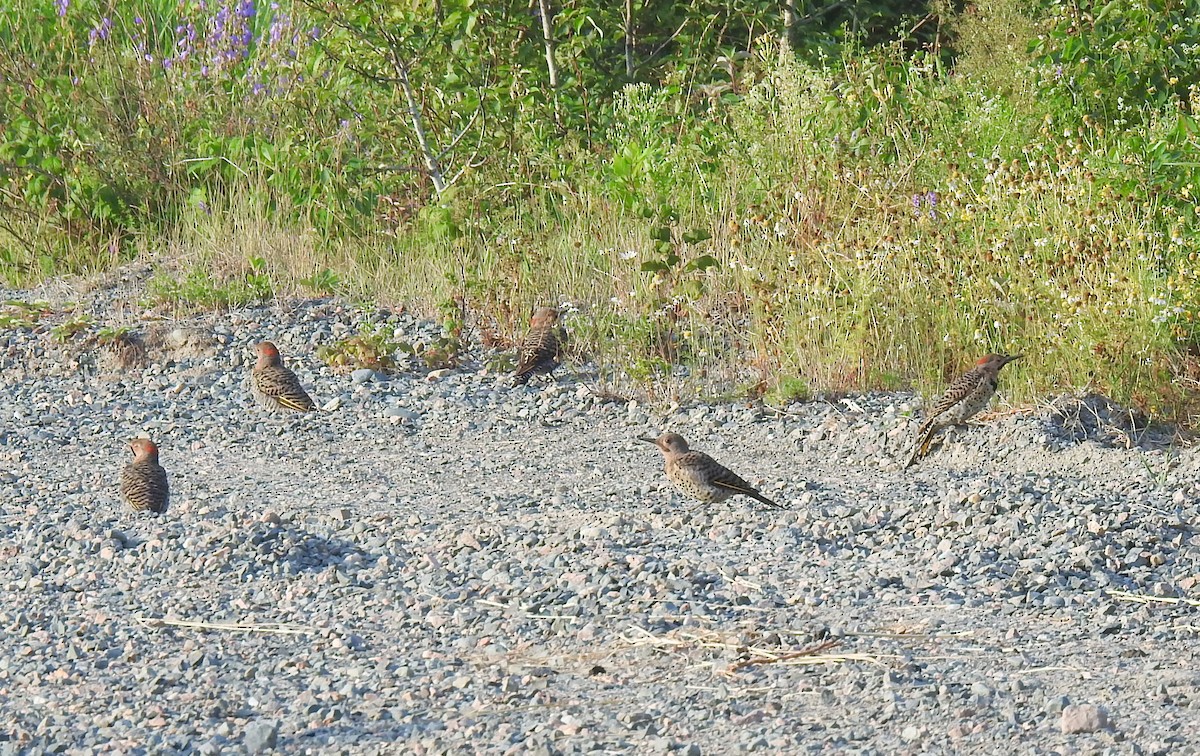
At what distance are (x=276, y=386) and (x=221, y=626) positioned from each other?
11.1ft

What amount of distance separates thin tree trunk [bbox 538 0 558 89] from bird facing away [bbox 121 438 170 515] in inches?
→ 216

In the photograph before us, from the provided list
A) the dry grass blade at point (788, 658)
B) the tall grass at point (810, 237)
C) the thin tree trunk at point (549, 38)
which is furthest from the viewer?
the thin tree trunk at point (549, 38)

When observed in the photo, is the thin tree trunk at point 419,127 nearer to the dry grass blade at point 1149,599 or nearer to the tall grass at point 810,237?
the tall grass at point 810,237

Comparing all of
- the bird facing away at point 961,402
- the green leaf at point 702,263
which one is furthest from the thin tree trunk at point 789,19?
the bird facing away at point 961,402

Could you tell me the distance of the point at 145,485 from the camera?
6.59m

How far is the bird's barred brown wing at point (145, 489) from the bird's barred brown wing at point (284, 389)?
1654mm

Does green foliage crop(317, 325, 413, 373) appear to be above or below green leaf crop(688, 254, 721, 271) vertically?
below

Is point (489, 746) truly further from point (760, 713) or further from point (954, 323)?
point (954, 323)

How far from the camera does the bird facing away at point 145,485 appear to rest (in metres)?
6.54

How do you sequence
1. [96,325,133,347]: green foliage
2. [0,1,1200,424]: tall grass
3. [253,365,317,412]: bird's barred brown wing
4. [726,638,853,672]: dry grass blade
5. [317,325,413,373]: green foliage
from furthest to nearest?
[96,325,133,347]: green foliage
[317,325,413,373]: green foliage
[253,365,317,412]: bird's barred brown wing
[0,1,1200,424]: tall grass
[726,638,853,672]: dry grass blade

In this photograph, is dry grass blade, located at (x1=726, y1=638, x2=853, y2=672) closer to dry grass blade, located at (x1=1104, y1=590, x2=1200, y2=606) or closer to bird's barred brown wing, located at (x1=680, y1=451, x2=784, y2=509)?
dry grass blade, located at (x1=1104, y1=590, x2=1200, y2=606)

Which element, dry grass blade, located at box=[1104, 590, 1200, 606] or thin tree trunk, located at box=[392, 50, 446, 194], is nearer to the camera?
dry grass blade, located at box=[1104, 590, 1200, 606]

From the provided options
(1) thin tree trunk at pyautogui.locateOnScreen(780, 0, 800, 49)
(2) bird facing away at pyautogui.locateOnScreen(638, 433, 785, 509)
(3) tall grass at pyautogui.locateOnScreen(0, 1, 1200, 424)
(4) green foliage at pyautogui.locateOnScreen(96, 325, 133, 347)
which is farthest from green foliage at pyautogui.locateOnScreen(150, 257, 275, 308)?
(2) bird facing away at pyautogui.locateOnScreen(638, 433, 785, 509)

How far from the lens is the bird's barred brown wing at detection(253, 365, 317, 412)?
27.6 feet
